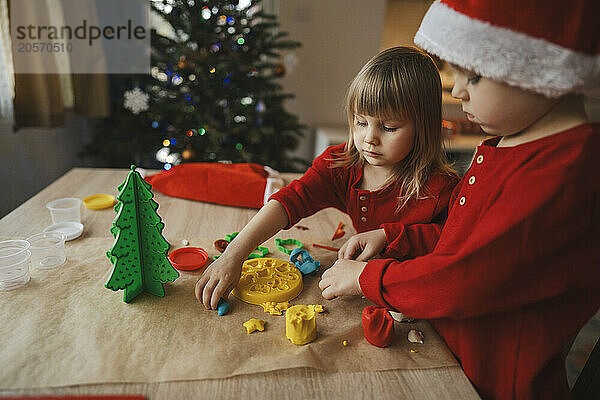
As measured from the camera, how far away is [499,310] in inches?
25.0

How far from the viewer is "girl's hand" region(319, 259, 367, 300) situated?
77cm

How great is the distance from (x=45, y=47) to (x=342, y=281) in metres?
2.30

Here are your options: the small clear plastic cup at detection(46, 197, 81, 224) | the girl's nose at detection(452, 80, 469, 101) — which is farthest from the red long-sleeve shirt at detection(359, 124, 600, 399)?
the small clear plastic cup at detection(46, 197, 81, 224)

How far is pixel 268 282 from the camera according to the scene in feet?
2.77

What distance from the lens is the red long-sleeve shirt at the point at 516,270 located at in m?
0.58

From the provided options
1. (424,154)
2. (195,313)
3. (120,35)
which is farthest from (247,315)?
(120,35)

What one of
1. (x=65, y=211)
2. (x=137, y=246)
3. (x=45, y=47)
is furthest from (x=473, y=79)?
(x=45, y=47)

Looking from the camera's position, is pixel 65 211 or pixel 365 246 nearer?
pixel 365 246

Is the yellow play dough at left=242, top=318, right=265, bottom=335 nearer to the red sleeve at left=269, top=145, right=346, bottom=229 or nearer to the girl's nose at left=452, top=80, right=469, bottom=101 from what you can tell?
the red sleeve at left=269, top=145, right=346, bottom=229

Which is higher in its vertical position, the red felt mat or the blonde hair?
the blonde hair

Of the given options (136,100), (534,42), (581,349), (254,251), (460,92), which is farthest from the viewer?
(136,100)

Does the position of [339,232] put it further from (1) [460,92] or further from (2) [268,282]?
(1) [460,92]

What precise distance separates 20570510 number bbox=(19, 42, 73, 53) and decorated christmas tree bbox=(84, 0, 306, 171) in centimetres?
32

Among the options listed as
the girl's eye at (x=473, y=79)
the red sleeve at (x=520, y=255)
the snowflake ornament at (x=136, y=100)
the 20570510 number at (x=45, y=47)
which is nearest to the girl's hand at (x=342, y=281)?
the red sleeve at (x=520, y=255)
